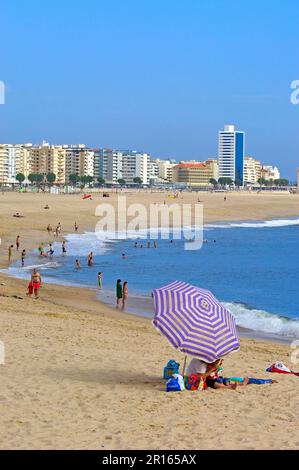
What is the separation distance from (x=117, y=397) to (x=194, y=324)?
49.8 inches

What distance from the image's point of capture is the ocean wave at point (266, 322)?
716 inches

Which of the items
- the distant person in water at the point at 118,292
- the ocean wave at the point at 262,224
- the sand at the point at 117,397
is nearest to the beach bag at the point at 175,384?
the sand at the point at 117,397

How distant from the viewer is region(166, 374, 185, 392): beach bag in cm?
938

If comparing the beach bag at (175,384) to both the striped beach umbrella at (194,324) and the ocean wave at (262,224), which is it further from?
the ocean wave at (262,224)

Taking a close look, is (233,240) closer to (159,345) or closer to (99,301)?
(99,301)

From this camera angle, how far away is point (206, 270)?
32312 mm

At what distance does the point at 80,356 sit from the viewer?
11328mm

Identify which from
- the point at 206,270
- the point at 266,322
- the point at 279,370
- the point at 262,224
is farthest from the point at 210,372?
the point at 262,224

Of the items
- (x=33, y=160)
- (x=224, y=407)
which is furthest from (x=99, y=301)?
(x=33, y=160)

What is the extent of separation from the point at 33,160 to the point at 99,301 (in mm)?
179552

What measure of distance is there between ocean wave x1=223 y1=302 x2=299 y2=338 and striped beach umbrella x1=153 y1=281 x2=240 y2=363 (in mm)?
9016
